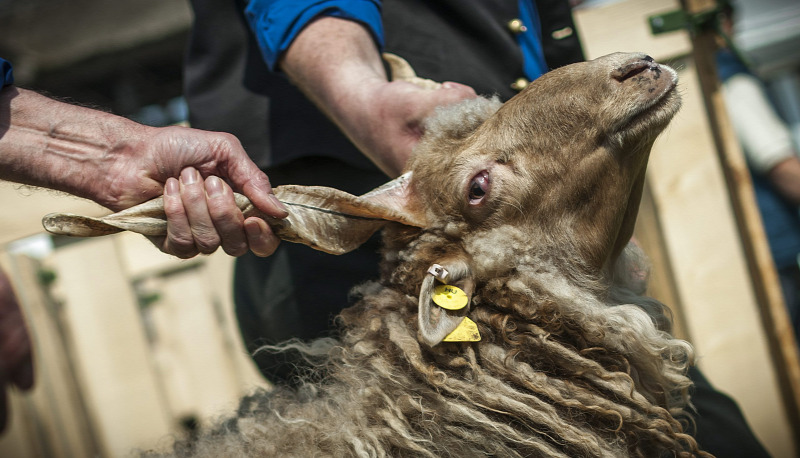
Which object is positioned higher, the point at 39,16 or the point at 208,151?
Answer: the point at 39,16

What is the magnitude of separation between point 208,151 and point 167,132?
5.0 inches

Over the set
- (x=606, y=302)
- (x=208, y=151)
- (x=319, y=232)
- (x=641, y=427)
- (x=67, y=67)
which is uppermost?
(x=67, y=67)

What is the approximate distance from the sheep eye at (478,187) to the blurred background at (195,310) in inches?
56.5

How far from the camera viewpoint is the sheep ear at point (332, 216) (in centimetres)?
170

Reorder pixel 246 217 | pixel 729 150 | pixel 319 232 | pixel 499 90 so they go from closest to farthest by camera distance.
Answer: pixel 246 217 → pixel 319 232 → pixel 499 90 → pixel 729 150

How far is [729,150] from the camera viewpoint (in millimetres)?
3295

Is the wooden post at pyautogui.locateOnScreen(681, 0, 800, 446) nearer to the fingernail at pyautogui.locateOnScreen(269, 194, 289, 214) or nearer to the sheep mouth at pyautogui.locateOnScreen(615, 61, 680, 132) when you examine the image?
the sheep mouth at pyautogui.locateOnScreen(615, 61, 680, 132)

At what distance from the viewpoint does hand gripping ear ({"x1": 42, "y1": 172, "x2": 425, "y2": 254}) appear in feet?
4.78

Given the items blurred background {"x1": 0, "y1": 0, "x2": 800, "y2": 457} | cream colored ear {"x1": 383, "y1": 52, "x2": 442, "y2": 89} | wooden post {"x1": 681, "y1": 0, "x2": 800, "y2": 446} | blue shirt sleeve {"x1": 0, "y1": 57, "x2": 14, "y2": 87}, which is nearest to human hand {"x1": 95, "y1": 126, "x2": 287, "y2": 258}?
blue shirt sleeve {"x1": 0, "y1": 57, "x2": 14, "y2": 87}

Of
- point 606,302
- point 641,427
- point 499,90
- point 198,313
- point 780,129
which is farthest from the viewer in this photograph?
point 198,313

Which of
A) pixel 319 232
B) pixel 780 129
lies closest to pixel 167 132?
pixel 319 232

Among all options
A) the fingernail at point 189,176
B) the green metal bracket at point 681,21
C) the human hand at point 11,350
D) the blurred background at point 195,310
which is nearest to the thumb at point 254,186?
the fingernail at point 189,176

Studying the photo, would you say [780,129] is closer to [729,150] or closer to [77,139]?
[729,150]

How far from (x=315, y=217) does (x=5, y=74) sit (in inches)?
37.7
